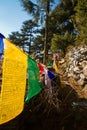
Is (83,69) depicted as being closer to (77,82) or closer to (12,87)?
(77,82)

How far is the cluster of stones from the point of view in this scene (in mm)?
12710

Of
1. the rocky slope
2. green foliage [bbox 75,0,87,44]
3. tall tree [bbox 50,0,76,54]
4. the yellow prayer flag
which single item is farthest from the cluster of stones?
the yellow prayer flag

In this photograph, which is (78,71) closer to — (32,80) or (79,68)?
(79,68)

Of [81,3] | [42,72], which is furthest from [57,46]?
[42,72]

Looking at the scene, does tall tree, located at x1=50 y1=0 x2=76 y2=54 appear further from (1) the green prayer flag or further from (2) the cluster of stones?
(1) the green prayer flag

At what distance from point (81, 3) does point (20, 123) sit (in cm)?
1228

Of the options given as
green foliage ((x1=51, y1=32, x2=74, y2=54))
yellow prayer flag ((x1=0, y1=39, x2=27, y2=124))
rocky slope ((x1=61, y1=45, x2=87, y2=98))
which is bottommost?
yellow prayer flag ((x1=0, y1=39, x2=27, y2=124))

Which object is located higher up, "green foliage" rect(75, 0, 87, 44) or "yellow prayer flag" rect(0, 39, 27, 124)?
"green foliage" rect(75, 0, 87, 44)

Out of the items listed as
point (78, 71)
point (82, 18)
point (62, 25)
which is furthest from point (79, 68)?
point (62, 25)

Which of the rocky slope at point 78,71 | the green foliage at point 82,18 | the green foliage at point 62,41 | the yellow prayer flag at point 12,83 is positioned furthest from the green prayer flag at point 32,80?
the green foliage at point 62,41

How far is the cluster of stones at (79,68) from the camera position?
12.7 m

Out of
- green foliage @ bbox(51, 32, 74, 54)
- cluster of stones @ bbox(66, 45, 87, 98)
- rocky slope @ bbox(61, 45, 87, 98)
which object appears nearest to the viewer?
rocky slope @ bbox(61, 45, 87, 98)

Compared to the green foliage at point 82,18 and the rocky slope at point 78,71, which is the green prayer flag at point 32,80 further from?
the green foliage at point 82,18

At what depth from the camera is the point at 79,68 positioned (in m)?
14.4
